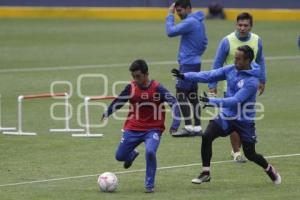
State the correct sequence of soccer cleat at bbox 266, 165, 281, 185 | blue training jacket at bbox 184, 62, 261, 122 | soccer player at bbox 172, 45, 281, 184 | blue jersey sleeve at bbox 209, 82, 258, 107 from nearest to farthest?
blue jersey sleeve at bbox 209, 82, 258, 107
blue training jacket at bbox 184, 62, 261, 122
soccer player at bbox 172, 45, 281, 184
soccer cleat at bbox 266, 165, 281, 185

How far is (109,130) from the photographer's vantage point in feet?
61.5

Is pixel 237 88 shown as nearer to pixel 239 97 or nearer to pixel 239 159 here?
pixel 239 97

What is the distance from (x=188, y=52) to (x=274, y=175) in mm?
5219

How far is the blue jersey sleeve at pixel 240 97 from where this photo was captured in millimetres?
13116

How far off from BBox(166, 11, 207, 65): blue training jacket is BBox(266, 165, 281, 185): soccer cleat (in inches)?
199

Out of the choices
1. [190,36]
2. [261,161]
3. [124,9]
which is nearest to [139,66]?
[261,161]

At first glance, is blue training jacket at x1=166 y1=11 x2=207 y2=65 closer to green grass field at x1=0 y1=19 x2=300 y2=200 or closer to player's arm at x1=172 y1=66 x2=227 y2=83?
green grass field at x1=0 y1=19 x2=300 y2=200

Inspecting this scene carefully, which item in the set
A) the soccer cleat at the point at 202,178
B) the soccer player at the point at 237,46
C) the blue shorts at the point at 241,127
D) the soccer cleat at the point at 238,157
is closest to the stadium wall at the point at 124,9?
the soccer player at the point at 237,46

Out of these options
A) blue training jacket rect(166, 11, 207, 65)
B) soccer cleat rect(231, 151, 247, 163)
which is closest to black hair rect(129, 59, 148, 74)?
soccer cleat rect(231, 151, 247, 163)

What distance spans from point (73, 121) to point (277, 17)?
73.0ft

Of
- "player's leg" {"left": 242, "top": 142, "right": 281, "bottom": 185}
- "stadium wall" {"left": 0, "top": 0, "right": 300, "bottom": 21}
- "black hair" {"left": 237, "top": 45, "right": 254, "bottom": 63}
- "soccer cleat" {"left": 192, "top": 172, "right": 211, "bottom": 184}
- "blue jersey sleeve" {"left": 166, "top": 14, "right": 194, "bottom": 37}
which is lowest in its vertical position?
"soccer cleat" {"left": 192, "top": 172, "right": 211, "bottom": 184}

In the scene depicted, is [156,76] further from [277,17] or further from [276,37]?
[277,17]

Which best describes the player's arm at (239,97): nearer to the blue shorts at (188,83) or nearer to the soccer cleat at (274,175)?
the soccer cleat at (274,175)

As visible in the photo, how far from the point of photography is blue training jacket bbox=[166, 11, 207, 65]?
18250 mm
